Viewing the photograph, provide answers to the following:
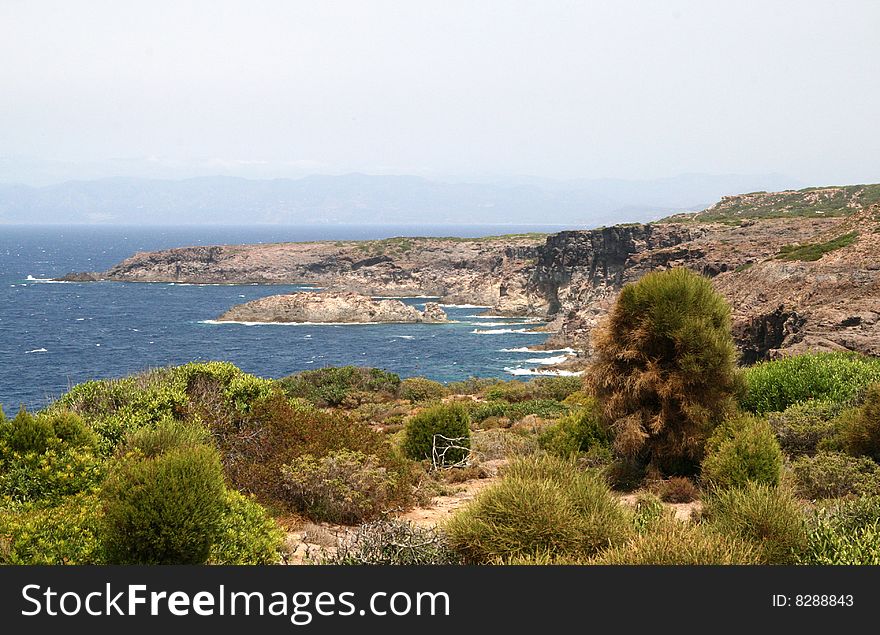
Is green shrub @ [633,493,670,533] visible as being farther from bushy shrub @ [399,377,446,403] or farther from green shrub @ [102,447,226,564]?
bushy shrub @ [399,377,446,403]

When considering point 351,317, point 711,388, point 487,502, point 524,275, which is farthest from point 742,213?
point 487,502

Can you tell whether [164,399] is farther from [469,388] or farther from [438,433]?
[469,388]

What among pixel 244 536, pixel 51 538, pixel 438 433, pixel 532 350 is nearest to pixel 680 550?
pixel 244 536

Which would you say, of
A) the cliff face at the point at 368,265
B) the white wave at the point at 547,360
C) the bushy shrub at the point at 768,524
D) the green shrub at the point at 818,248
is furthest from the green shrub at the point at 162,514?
the cliff face at the point at 368,265

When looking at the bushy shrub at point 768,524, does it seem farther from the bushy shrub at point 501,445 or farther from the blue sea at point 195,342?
the blue sea at point 195,342

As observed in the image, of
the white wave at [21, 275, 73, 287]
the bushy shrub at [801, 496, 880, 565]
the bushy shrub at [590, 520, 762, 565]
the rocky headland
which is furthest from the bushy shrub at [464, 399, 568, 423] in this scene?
the white wave at [21, 275, 73, 287]

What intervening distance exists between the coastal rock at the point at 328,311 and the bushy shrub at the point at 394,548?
81.1 meters

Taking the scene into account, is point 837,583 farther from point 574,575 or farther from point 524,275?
point 524,275

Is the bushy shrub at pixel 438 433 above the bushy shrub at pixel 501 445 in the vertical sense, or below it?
above

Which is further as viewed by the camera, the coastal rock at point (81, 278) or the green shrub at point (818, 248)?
the coastal rock at point (81, 278)

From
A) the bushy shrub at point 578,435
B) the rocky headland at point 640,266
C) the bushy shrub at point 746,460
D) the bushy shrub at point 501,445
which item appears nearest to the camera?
the bushy shrub at point 746,460

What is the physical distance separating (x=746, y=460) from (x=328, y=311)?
81077mm

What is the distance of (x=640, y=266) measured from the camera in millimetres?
76000

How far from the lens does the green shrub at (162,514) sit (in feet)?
23.3
